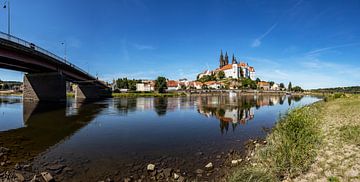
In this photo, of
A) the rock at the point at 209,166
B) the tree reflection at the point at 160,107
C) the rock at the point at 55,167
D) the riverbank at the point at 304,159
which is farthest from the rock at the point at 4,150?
the tree reflection at the point at 160,107

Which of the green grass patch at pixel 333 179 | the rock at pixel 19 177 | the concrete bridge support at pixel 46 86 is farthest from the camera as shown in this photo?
the concrete bridge support at pixel 46 86

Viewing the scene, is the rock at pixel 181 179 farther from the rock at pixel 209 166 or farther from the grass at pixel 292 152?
the grass at pixel 292 152

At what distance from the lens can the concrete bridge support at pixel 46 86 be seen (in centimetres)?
5222

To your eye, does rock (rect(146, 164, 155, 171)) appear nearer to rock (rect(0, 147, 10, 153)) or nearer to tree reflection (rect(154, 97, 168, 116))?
rock (rect(0, 147, 10, 153))

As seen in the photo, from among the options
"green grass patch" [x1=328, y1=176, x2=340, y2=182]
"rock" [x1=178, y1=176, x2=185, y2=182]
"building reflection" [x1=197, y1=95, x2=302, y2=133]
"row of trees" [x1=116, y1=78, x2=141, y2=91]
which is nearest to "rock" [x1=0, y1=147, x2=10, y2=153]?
"rock" [x1=178, y1=176, x2=185, y2=182]

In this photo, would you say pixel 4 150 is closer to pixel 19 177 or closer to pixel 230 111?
pixel 19 177

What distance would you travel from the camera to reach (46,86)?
2090 inches

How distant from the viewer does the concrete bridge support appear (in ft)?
171

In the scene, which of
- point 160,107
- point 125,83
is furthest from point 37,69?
point 125,83

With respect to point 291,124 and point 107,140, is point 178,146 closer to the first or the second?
point 107,140

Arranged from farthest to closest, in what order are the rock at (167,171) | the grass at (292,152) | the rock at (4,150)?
the rock at (4,150), the rock at (167,171), the grass at (292,152)

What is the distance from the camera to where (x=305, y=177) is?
7500 millimetres

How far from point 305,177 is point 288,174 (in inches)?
24.5

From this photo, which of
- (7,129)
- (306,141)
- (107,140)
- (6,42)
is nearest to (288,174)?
(306,141)
